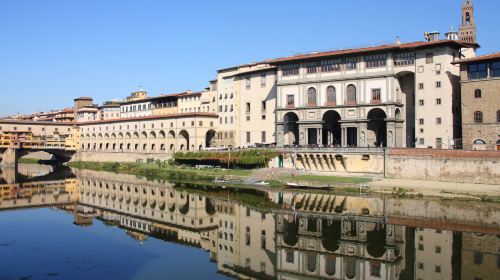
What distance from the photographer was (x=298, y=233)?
35.0 metres

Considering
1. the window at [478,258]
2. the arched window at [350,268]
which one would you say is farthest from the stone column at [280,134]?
the window at [478,258]

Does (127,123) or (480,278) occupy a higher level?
(127,123)

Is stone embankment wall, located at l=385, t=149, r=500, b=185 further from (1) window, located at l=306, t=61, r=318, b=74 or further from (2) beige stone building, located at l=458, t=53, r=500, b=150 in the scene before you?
(1) window, located at l=306, t=61, r=318, b=74

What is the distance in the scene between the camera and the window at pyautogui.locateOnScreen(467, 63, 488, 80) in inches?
2013

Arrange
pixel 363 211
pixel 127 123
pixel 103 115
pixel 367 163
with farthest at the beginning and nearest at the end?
pixel 103 115
pixel 127 123
pixel 367 163
pixel 363 211

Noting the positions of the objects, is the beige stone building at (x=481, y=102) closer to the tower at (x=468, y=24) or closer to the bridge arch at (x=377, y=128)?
the bridge arch at (x=377, y=128)

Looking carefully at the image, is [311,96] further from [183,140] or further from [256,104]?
[183,140]

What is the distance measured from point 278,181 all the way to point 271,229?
68.8 feet

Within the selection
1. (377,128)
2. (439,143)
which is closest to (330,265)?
(439,143)

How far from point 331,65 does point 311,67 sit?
9.51ft

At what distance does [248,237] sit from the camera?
116 ft

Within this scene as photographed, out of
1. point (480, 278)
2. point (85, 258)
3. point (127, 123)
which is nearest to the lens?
point (480, 278)

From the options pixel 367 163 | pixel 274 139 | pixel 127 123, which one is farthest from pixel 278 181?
pixel 127 123

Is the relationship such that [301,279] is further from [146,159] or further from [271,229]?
[146,159]
